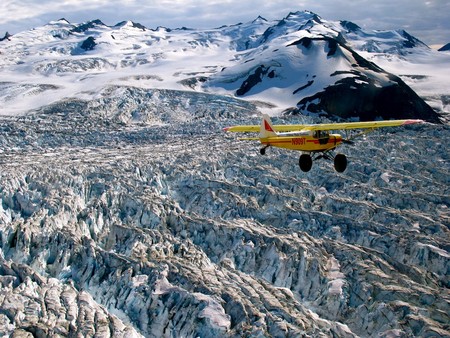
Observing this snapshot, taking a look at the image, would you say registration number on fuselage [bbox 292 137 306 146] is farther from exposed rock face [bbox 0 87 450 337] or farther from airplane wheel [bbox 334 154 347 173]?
exposed rock face [bbox 0 87 450 337]

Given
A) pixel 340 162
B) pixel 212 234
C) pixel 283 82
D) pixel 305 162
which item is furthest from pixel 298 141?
pixel 283 82

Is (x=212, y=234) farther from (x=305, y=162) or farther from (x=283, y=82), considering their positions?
(x=283, y=82)

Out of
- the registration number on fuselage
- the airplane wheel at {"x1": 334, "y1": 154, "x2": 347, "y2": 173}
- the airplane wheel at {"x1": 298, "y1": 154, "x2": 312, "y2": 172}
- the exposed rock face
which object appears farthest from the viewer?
the exposed rock face

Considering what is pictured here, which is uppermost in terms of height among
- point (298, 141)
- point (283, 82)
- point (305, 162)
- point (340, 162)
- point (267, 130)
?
point (267, 130)

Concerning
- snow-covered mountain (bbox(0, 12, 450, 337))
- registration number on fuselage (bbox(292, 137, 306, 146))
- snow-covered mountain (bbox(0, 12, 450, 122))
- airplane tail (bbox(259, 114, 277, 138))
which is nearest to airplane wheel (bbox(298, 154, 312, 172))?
registration number on fuselage (bbox(292, 137, 306, 146))

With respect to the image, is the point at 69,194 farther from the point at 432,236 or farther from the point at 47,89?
the point at 47,89

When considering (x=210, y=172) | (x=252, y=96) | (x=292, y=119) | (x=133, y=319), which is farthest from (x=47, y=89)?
(x=133, y=319)

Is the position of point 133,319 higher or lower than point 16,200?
lower

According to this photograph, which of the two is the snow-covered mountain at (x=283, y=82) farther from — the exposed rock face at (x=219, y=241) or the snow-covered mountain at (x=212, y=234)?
the exposed rock face at (x=219, y=241)
